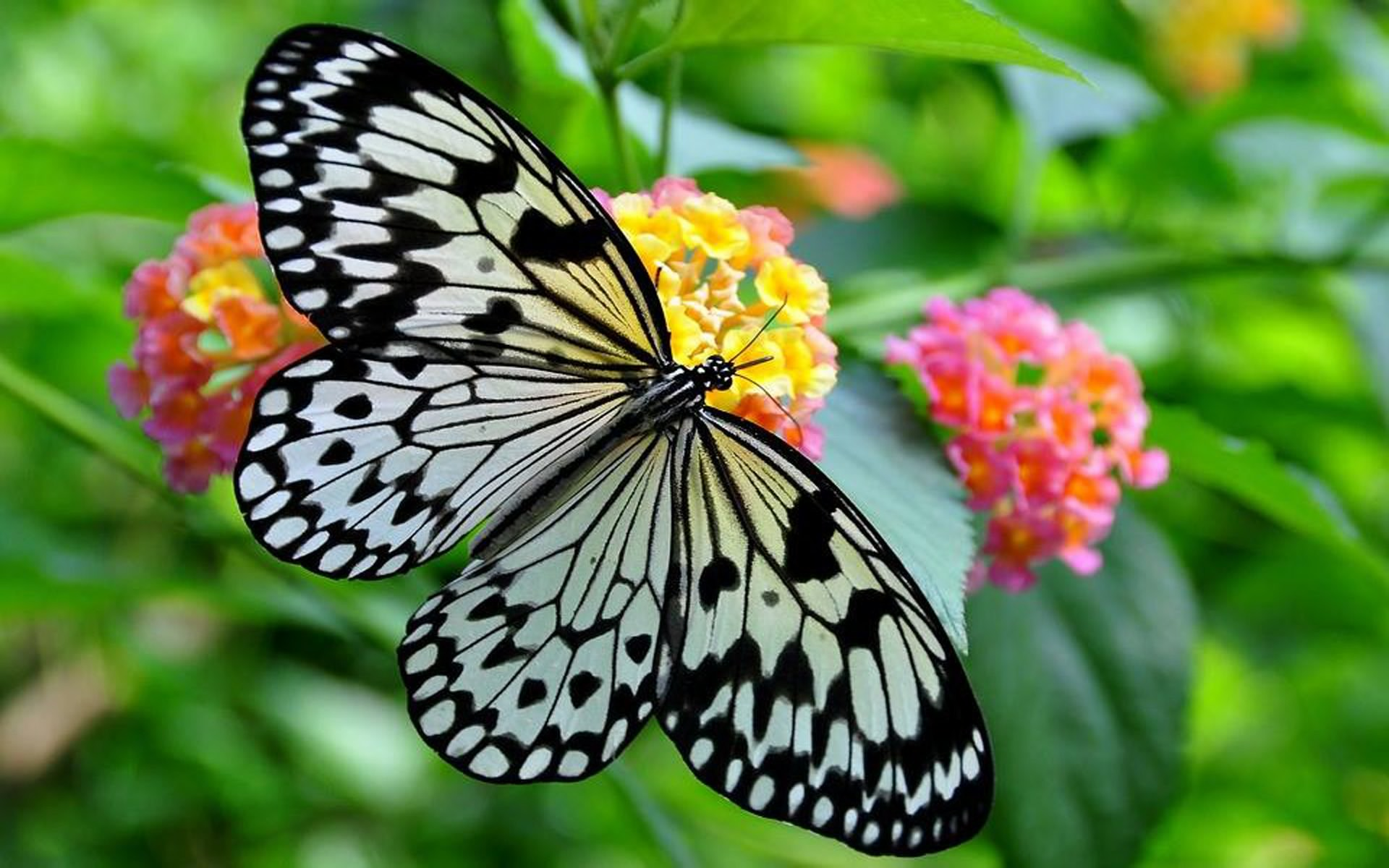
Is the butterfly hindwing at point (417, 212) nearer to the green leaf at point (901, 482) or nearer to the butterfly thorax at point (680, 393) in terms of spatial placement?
the butterfly thorax at point (680, 393)

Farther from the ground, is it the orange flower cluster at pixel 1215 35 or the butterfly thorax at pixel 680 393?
the butterfly thorax at pixel 680 393

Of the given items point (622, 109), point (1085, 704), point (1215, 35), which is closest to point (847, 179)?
point (1215, 35)

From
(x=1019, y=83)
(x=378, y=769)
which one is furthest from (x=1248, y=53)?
(x=378, y=769)

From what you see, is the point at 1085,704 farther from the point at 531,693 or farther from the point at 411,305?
the point at 411,305

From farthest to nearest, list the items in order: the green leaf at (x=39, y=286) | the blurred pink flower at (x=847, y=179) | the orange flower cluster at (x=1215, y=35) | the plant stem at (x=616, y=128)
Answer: the blurred pink flower at (x=847, y=179), the orange flower cluster at (x=1215, y=35), the green leaf at (x=39, y=286), the plant stem at (x=616, y=128)

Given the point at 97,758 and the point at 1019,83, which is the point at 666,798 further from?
the point at 1019,83

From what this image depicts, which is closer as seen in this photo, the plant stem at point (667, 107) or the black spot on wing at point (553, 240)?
the black spot on wing at point (553, 240)

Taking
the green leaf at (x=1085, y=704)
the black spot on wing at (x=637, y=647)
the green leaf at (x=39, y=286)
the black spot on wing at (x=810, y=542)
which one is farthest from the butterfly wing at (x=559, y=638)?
the green leaf at (x=39, y=286)

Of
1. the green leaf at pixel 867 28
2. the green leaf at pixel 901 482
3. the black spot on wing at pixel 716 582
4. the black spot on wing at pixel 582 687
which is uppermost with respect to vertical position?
the green leaf at pixel 867 28
